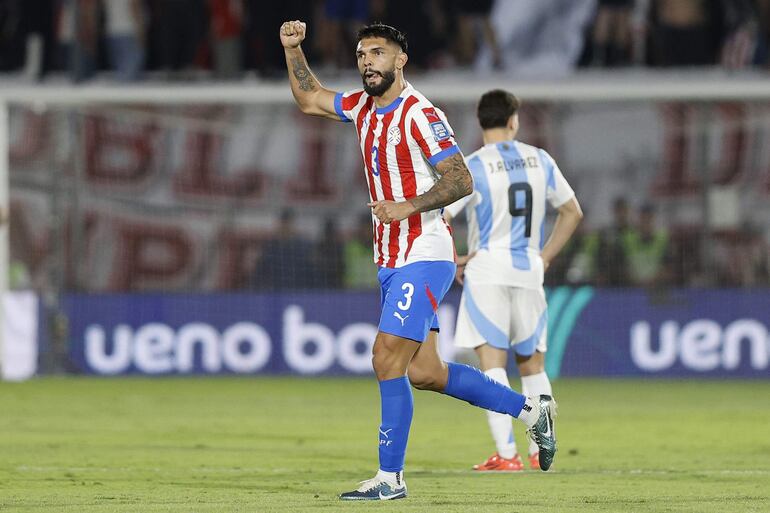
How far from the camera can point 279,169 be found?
19.7 metres

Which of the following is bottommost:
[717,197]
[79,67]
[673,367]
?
[673,367]

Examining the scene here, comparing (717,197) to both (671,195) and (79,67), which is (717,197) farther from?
(79,67)

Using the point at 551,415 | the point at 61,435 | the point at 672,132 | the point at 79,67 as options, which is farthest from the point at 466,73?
the point at 551,415

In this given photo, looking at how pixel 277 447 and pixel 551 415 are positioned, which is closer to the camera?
pixel 551 415

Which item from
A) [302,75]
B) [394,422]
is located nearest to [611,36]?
[302,75]

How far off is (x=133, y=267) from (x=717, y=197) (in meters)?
6.85

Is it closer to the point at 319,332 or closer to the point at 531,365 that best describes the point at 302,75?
the point at 531,365

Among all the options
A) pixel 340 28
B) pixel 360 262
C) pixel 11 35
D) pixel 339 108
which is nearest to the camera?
pixel 339 108

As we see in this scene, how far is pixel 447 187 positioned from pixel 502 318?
81.2 inches

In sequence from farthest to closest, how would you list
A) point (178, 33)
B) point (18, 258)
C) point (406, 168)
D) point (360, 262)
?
point (178, 33) → point (18, 258) → point (360, 262) → point (406, 168)

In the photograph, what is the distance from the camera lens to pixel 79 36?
18.3 metres

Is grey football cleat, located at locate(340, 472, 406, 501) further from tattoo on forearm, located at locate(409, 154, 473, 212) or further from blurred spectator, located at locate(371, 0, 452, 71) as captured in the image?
blurred spectator, located at locate(371, 0, 452, 71)

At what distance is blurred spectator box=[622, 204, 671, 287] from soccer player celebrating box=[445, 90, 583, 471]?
8297 millimetres

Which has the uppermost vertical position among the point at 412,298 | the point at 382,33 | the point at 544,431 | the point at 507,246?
the point at 382,33
